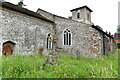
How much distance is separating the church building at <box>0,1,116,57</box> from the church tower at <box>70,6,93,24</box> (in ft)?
43.9

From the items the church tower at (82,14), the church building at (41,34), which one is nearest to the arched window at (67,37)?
the church building at (41,34)

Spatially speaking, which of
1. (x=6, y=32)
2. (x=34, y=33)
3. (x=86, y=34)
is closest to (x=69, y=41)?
(x=86, y=34)

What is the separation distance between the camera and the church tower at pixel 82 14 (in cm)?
2820

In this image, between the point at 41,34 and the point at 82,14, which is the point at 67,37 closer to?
the point at 41,34

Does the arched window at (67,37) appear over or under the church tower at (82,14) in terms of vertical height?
under

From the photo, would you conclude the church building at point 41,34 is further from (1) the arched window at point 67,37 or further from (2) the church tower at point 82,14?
(2) the church tower at point 82,14

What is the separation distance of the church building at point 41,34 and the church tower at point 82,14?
13.4 meters

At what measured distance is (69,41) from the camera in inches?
609

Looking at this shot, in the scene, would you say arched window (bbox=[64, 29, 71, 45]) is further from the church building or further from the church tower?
the church tower

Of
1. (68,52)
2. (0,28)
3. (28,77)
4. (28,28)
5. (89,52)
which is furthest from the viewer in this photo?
(68,52)

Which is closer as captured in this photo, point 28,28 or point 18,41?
point 18,41

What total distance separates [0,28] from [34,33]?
3867 millimetres

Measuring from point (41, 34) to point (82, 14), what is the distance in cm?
1715

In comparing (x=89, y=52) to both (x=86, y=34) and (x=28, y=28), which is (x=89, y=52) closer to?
(x=86, y=34)
